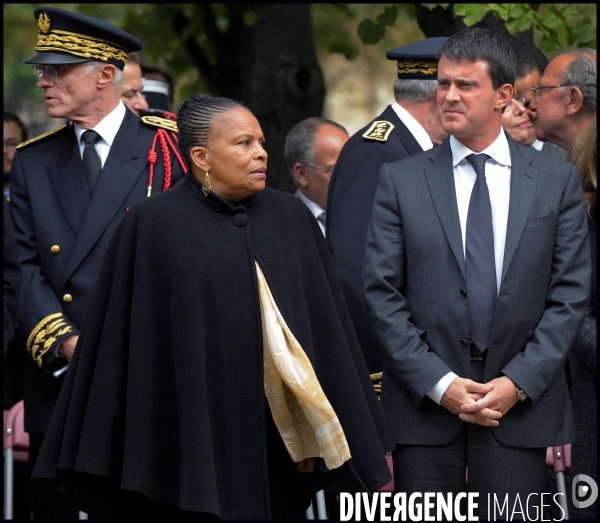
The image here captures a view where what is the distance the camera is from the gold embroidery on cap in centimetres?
572

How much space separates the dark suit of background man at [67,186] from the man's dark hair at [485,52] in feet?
4.94

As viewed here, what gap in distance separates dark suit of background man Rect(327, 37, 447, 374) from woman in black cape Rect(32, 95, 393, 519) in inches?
32.9

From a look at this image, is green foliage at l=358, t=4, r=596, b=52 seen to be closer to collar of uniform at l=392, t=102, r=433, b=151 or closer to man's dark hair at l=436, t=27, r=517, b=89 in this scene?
collar of uniform at l=392, t=102, r=433, b=151

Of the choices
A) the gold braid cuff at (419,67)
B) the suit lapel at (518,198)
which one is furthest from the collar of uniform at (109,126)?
the suit lapel at (518,198)

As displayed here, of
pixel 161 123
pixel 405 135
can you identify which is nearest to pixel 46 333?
pixel 161 123

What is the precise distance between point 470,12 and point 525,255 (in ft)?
9.98

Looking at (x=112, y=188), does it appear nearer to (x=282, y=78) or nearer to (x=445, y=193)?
(x=445, y=193)

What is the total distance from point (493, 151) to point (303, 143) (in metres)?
2.66

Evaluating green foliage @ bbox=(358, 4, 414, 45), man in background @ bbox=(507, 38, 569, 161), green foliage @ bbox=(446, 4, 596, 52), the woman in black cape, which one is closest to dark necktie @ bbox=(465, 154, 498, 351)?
the woman in black cape

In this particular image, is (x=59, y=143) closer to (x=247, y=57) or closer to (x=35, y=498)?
(x=35, y=498)

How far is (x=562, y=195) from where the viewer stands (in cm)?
493

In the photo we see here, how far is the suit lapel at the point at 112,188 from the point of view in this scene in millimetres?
5414

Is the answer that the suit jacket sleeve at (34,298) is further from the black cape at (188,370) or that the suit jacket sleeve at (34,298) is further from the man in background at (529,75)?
the man in background at (529,75)

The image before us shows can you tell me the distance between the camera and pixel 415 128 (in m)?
5.89
